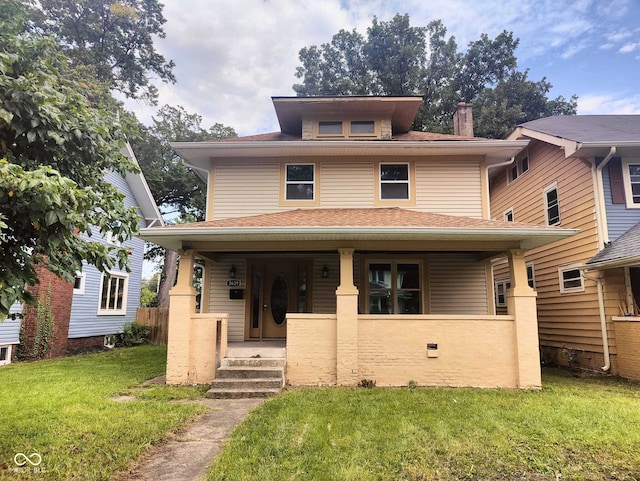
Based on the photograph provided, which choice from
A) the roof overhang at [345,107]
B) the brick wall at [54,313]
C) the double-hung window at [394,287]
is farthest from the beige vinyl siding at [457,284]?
the brick wall at [54,313]

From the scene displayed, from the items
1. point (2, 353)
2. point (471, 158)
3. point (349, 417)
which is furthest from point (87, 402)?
point (471, 158)

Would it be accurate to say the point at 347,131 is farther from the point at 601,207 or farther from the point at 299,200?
the point at 601,207

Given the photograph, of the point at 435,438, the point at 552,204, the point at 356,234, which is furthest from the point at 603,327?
the point at 435,438

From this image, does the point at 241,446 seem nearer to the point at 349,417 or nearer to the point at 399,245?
the point at 349,417

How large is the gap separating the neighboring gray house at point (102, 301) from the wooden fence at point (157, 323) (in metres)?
0.59

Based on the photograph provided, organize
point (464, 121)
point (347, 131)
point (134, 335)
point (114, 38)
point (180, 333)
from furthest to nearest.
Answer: point (114, 38) < point (134, 335) < point (464, 121) < point (347, 131) < point (180, 333)

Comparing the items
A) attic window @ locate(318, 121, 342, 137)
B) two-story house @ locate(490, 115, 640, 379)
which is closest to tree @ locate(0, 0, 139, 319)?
attic window @ locate(318, 121, 342, 137)

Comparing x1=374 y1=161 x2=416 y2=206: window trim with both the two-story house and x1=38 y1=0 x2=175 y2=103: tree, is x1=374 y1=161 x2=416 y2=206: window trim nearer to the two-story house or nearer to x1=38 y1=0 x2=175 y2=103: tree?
the two-story house

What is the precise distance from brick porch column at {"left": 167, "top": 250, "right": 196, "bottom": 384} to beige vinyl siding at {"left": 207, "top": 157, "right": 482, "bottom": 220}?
2567 millimetres

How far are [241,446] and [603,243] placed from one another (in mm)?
8658

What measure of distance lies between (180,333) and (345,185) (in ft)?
16.3

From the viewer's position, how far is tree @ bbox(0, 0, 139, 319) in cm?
249

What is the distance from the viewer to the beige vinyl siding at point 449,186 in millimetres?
9000

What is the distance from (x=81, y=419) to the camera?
4.59m
